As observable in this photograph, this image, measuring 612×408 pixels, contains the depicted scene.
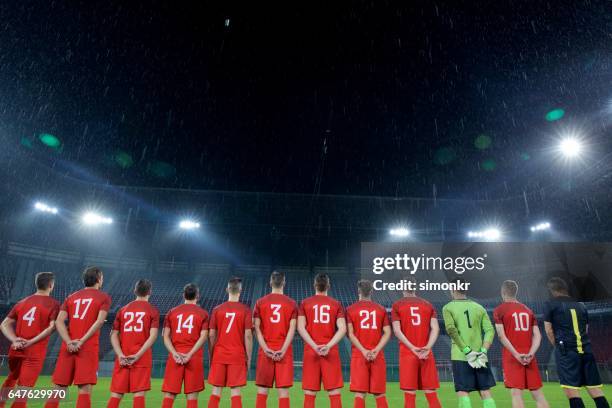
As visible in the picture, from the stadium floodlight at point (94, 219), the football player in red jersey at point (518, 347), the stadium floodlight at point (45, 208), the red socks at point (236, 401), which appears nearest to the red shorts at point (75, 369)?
the red socks at point (236, 401)

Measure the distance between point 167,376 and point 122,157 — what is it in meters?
16.2

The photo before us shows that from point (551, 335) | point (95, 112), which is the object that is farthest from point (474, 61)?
point (95, 112)

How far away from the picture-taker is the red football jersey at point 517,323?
624 centimetres

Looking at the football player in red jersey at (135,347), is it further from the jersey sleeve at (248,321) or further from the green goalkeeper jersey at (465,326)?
the green goalkeeper jersey at (465,326)

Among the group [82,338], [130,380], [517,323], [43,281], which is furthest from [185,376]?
[517,323]

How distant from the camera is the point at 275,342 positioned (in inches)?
230

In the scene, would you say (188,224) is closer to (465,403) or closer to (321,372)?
(321,372)

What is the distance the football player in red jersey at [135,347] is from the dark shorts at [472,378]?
445 cm

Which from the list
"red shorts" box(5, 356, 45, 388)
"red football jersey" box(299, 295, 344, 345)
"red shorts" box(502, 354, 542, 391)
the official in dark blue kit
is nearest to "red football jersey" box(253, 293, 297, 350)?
"red football jersey" box(299, 295, 344, 345)

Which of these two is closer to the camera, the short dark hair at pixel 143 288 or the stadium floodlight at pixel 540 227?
the short dark hair at pixel 143 288

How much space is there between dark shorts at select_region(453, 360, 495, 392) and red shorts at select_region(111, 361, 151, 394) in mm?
4455

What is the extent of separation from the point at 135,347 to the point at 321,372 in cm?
269

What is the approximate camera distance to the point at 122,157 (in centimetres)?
1969

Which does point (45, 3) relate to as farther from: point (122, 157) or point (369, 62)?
point (122, 157)
